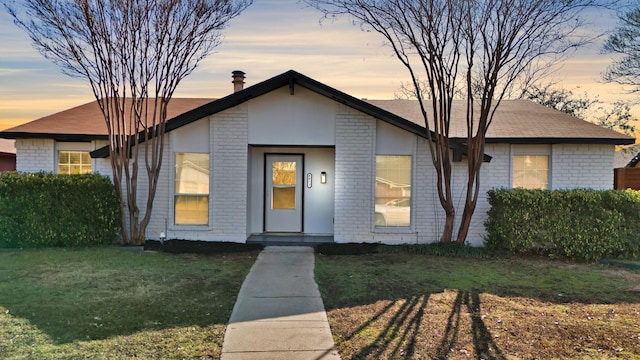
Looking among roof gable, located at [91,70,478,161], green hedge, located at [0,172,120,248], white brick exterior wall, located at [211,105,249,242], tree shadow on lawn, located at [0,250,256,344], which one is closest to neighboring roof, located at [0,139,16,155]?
green hedge, located at [0,172,120,248]

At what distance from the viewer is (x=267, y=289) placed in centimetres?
666

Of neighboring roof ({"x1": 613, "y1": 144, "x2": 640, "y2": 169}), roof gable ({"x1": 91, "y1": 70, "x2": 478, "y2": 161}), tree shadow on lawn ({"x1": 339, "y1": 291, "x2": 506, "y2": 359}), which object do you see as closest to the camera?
tree shadow on lawn ({"x1": 339, "y1": 291, "x2": 506, "y2": 359})

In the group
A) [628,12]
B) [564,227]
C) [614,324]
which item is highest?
[628,12]

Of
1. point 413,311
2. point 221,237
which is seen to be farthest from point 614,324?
point 221,237

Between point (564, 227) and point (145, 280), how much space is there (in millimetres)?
7833

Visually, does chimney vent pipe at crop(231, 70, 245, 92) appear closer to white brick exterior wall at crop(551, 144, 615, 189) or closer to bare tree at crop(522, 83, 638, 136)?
white brick exterior wall at crop(551, 144, 615, 189)

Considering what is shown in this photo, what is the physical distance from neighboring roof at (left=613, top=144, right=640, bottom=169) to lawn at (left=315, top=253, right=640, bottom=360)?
18605 millimetres

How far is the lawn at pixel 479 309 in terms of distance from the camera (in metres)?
4.50

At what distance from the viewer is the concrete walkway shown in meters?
4.38

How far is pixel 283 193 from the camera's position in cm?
1184

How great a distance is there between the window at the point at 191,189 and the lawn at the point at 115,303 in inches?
71.6

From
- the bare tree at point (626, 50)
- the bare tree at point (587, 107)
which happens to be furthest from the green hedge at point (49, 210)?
the bare tree at point (587, 107)

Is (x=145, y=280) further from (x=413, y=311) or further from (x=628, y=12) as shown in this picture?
(x=628, y=12)

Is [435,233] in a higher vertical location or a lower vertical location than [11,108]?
lower
